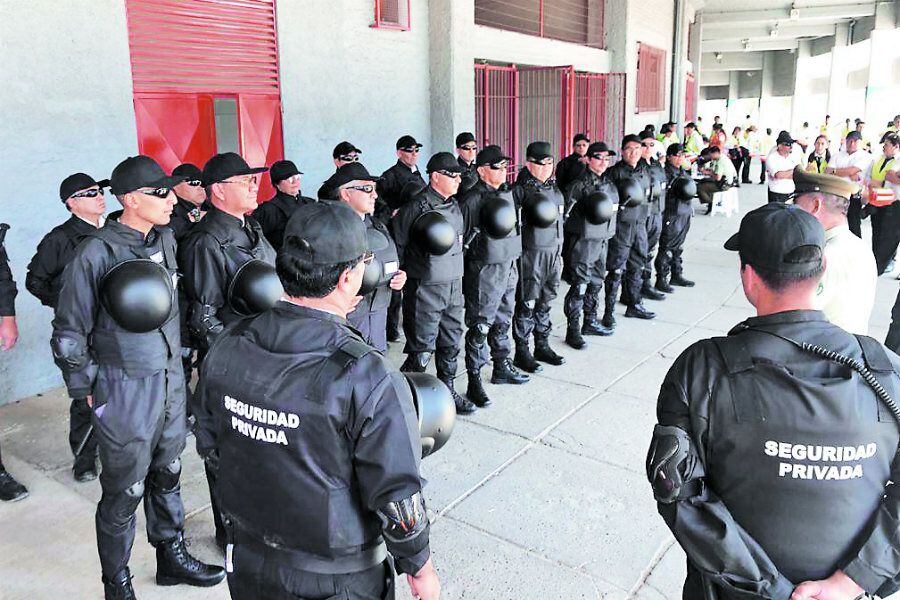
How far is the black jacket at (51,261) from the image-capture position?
13.9ft

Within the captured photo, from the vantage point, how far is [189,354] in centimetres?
379

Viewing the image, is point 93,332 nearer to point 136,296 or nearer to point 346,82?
point 136,296

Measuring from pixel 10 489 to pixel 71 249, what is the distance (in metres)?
1.40

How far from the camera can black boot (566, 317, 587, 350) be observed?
631cm

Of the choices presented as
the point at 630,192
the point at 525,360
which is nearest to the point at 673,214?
the point at 630,192

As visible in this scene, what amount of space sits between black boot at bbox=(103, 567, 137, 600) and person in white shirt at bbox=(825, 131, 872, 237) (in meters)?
9.17

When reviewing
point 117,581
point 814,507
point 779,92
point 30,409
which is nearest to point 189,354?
point 117,581

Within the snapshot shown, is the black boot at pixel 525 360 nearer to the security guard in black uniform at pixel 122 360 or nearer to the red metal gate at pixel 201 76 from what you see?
the red metal gate at pixel 201 76

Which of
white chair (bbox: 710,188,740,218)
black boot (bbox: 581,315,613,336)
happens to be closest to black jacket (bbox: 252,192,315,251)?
black boot (bbox: 581,315,613,336)

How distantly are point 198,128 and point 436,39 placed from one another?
355 centimetres

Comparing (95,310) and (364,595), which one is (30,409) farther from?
(364,595)

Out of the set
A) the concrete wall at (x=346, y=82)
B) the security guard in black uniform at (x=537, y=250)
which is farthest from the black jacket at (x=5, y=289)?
the security guard in black uniform at (x=537, y=250)

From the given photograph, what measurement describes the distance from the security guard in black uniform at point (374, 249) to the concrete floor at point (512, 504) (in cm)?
97

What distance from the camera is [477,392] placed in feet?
16.6
